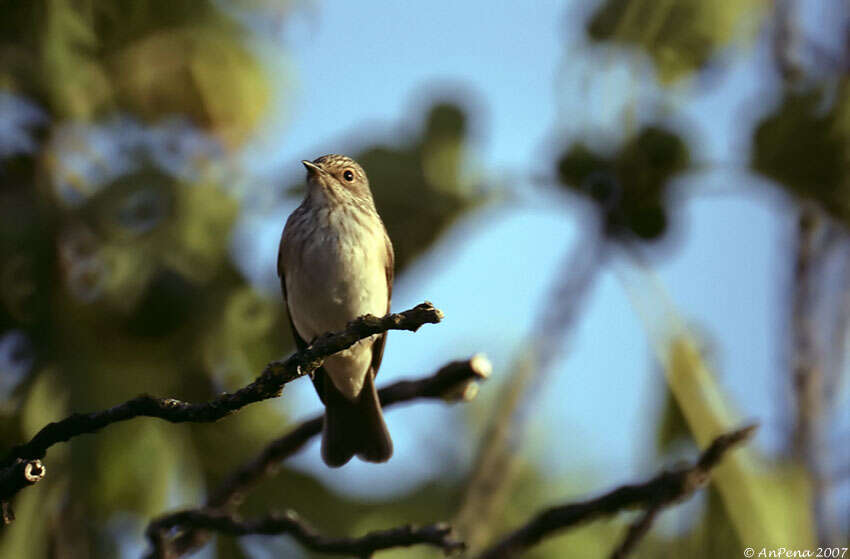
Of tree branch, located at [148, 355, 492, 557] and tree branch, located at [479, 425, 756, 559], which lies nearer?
tree branch, located at [479, 425, 756, 559]

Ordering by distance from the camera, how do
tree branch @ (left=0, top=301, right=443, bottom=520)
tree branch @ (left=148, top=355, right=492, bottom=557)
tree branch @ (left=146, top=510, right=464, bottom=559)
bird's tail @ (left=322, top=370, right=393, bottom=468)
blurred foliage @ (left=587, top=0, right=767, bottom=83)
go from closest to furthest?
tree branch @ (left=0, top=301, right=443, bottom=520) < tree branch @ (left=146, top=510, right=464, bottom=559) < tree branch @ (left=148, top=355, right=492, bottom=557) < bird's tail @ (left=322, top=370, right=393, bottom=468) < blurred foliage @ (left=587, top=0, right=767, bottom=83)

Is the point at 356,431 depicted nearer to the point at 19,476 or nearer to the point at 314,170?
the point at 314,170

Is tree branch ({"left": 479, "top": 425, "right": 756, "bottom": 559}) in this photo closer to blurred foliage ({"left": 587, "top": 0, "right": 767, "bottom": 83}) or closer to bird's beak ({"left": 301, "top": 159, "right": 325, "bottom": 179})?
bird's beak ({"left": 301, "top": 159, "right": 325, "bottom": 179})

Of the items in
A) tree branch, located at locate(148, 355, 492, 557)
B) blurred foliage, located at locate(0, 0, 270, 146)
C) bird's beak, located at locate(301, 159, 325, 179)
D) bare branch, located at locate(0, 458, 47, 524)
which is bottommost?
bare branch, located at locate(0, 458, 47, 524)

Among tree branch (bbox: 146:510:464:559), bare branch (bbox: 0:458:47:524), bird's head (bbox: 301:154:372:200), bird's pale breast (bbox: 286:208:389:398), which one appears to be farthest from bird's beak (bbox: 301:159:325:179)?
bare branch (bbox: 0:458:47:524)

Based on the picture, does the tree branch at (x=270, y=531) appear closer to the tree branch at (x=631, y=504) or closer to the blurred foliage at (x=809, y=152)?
the tree branch at (x=631, y=504)
